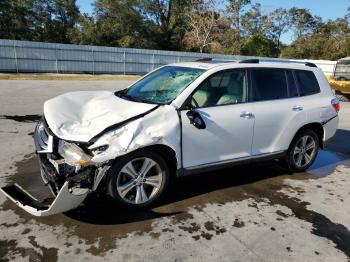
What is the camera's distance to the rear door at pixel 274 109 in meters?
5.16

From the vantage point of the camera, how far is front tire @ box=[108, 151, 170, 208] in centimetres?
400

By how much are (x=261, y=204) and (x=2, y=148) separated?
177 inches

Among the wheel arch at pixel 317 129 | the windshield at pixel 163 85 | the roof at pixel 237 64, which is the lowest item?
the wheel arch at pixel 317 129

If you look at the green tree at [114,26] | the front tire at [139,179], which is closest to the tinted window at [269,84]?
the front tire at [139,179]

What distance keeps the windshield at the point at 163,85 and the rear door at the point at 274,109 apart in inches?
38.3

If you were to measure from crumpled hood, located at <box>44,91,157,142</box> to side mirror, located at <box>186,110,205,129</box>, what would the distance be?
1.50 ft

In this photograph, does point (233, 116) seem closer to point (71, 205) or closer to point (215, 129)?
point (215, 129)

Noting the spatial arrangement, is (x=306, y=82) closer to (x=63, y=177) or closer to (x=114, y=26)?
(x=63, y=177)

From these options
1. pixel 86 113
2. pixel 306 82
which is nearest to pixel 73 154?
pixel 86 113

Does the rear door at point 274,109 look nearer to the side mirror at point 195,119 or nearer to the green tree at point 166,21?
the side mirror at point 195,119

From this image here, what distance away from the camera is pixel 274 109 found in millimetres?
5270

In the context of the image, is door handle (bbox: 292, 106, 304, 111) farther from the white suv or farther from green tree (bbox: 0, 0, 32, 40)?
green tree (bbox: 0, 0, 32, 40)

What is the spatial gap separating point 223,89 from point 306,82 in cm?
175

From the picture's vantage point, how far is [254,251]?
363 cm
